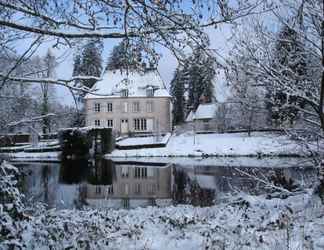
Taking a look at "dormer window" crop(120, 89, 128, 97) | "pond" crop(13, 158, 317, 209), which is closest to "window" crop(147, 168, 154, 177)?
"pond" crop(13, 158, 317, 209)

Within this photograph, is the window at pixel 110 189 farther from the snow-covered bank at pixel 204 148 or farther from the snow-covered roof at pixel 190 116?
the snow-covered roof at pixel 190 116

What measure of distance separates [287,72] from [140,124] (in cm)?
4535

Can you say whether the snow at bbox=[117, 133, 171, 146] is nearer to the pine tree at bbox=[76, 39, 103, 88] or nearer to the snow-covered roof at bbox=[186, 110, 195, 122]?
the snow-covered roof at bbox=[186, 110, 195, 122]

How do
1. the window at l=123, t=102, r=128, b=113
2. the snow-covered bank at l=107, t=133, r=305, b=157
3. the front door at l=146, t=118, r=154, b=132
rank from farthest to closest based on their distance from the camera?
the front door at l=146, t=118, r=154, b=132 → the window at l=123, t=102, r=128, b=113 → the snow-covered bank at l=107, t=133, r=305, b=157

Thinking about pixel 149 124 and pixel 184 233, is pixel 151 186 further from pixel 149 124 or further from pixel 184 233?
pixel 149 124

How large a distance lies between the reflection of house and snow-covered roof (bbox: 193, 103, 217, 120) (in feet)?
120

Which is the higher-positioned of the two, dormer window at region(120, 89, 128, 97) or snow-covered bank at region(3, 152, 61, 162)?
dormer window at region(120, 89, 128, 97)

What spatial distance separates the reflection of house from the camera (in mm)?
14352

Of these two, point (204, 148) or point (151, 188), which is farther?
point (204, 148)

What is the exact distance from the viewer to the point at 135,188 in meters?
16.7

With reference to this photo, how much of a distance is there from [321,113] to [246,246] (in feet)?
11.2

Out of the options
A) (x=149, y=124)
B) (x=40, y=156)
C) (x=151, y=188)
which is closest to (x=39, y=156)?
(x=40, y=156)

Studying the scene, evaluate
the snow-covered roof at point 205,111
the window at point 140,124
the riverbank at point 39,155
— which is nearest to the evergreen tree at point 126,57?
the riverbank at point 39,155

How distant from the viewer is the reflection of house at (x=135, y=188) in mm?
14352
